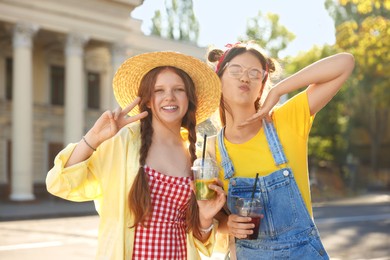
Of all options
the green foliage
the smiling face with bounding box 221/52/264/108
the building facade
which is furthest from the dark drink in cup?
the green foliage

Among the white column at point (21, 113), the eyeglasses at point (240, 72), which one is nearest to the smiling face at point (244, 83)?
the eyeglasses at point (240, 72)

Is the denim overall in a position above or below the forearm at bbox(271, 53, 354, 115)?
below

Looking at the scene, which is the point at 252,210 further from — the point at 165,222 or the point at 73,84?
the point at 73,84

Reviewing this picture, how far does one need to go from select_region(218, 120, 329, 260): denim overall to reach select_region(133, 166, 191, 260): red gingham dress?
0.25m

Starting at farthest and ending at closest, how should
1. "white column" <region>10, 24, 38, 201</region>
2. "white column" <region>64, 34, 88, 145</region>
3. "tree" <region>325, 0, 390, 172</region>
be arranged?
"white column" <region>64, 34, 88, 145</region>
"white column" <region>10, 24, 38, 201</region>
"tree" <region>325, 0, 390, 172</region>

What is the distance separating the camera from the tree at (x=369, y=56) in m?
11.1

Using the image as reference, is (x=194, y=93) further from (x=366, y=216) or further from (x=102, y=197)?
(x=366, y=216)

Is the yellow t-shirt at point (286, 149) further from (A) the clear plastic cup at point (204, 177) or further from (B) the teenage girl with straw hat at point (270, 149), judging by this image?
(A) the clear plastic cup at point (204, 177)

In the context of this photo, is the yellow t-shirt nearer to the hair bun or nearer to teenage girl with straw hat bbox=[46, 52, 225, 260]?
teenage girl with straw hat bbox=[46, 52, 225, 260]

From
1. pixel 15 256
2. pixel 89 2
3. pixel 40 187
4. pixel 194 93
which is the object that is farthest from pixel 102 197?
pixel 40 187

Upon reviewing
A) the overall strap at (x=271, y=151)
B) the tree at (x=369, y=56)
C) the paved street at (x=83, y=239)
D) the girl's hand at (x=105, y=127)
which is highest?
the tree at (x=369, y=56)

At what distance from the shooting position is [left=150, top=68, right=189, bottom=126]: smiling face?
2936 mm

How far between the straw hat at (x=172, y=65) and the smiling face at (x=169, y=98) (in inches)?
2.9

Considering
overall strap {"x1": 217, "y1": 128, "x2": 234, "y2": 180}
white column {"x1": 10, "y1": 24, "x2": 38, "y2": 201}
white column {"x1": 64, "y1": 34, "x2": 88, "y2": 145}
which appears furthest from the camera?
white column {"x1": 64, "y1": 34, "x2": 88, "y2": 145}
